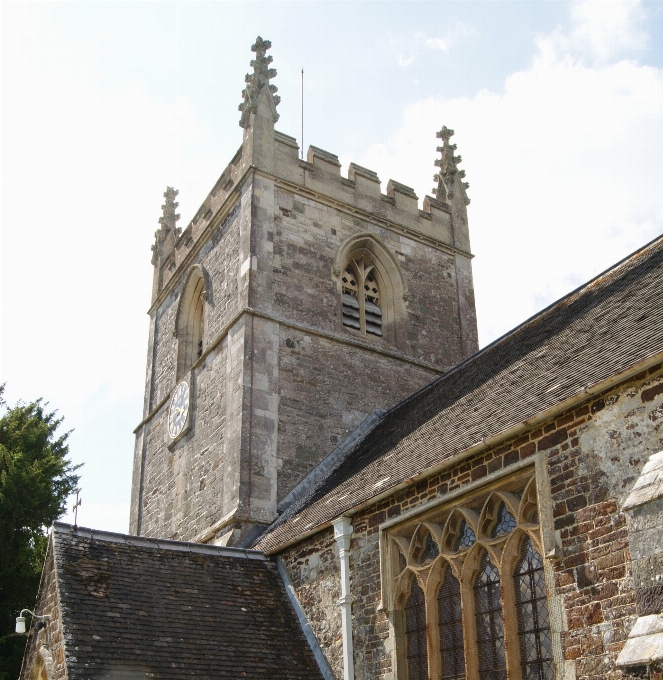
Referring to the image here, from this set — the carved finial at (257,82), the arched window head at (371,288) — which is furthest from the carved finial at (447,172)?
the carved finial at (257,82)

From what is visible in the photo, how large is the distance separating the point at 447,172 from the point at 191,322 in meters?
7.05

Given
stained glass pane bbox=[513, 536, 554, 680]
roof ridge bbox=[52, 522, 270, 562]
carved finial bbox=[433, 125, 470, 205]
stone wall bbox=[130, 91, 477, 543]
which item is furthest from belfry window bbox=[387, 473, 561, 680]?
carved finial bbox=[433, 125, 470, 205]

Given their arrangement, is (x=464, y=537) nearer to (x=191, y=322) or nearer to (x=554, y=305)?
(x=554, y=305)

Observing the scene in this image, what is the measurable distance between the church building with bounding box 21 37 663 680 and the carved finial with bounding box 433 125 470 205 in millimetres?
103

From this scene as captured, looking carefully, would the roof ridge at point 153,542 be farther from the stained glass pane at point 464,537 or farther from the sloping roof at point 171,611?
the stained glass pane at point 464,537

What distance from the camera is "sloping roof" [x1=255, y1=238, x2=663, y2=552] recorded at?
838cm

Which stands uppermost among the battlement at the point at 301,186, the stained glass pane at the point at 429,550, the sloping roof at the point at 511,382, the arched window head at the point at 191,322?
the battlement at the point at 301,186

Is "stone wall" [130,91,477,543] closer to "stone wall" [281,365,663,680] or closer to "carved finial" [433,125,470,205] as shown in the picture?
"carved finial" [433,125,470,205]

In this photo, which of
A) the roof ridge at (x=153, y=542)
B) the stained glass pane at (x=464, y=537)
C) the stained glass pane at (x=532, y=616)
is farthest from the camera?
the roof ridge at (x=153, y=542)

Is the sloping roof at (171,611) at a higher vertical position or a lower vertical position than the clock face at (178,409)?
lower

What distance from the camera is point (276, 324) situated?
15094mm

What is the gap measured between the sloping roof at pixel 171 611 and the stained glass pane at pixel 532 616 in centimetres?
310

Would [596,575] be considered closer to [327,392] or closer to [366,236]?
[327,392]

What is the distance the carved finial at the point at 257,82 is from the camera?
17109mm
